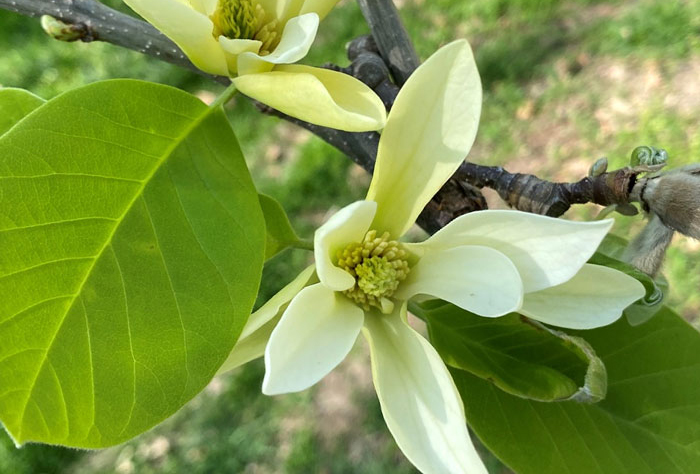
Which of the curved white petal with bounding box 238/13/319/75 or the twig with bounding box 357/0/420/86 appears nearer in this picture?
the curved white petal with bounding box 238/13/319/75

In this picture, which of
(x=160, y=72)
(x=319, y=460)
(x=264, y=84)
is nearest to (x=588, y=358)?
(x=264, y=84)

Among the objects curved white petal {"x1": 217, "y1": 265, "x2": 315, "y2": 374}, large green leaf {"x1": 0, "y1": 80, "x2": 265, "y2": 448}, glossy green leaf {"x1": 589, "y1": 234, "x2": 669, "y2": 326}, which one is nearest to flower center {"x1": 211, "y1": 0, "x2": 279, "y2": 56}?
large green leaf {"x1": 0, "y1": 80, "x2": 265, "y2": 448}

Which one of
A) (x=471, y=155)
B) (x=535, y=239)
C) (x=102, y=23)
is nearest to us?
(x=535, y=239)

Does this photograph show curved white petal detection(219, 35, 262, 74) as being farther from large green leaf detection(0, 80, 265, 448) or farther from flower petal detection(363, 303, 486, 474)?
flower petal detection(363, 303, 486, 474)

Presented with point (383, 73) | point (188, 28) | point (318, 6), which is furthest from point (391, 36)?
point (188, 28)

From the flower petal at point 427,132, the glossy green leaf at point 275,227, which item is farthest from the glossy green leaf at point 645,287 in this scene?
the glossy green leaf at point 275,227

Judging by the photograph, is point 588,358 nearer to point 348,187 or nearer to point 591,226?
point 591,226

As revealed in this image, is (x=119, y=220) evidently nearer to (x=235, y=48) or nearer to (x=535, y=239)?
(x=235, y=48)
